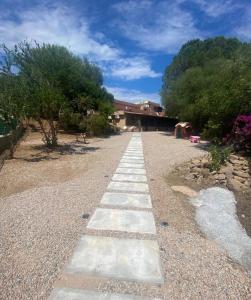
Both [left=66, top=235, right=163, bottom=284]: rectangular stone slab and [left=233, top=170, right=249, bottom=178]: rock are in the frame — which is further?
[left=233, top=170, right=249, bottom=178]: rock

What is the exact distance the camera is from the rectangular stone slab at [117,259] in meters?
3.15

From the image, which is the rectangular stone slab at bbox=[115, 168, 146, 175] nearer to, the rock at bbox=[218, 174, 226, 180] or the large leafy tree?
the rock at bbox=[218, 174, 226, 180]

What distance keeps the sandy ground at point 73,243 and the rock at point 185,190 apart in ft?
0.62

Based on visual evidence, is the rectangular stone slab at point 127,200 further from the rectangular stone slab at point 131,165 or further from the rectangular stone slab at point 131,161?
the rectangular stone slab at point 131,161

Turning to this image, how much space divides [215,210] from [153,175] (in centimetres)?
292

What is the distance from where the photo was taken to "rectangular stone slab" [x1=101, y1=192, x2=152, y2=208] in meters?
5.48

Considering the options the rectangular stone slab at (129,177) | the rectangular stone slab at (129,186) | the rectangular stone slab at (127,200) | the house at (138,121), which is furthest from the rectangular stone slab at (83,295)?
the house at (138,121)

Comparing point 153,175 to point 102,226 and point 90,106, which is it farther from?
point 90,106

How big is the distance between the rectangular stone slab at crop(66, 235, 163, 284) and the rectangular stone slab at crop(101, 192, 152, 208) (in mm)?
1514

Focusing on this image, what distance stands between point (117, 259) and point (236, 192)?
14.5 ft

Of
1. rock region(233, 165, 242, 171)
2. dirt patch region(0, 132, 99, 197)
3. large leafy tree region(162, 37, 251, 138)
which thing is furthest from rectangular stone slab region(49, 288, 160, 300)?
large leafy tree region(162, 37, 251, 138)

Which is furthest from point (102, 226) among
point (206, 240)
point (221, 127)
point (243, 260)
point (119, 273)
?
point (221, 127)

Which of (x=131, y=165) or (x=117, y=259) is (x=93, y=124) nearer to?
(x=131, y=165)

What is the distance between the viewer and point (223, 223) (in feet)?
15.6
